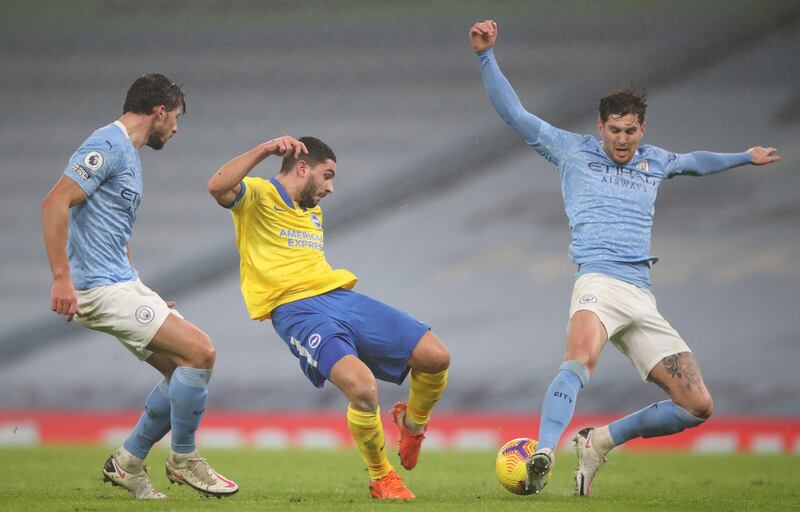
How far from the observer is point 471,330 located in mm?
13062

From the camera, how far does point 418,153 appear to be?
13266mm

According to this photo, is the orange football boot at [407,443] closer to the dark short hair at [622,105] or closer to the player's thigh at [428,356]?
the player's thigh at [428,356]

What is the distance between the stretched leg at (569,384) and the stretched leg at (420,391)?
2.41 ft

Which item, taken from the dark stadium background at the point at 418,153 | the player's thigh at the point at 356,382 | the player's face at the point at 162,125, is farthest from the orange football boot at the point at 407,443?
the dark stadium background at the point at 418,153

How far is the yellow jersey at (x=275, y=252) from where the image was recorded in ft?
18.6

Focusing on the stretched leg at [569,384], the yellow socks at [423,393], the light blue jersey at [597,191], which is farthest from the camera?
the yellow socks at [423,393]

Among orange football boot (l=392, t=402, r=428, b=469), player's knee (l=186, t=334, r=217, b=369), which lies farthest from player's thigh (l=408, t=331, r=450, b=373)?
player's knee (l=186, t=334, r=217, b=369)

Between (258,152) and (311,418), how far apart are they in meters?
7.72

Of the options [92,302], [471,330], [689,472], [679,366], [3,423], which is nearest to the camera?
[92,302]

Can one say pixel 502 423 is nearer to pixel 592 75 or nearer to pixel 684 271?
pixel 684 271

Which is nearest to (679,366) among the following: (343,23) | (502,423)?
(502,423)

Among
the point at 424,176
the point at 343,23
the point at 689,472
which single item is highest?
the point at 343,23

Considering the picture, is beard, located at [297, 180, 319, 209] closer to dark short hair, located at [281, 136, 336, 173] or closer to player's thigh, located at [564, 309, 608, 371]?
dark short hair, located at [281, 136, 336, 173]

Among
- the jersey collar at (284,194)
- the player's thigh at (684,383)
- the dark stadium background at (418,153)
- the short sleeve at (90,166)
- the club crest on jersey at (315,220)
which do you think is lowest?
the player's thigh at (684,383)
